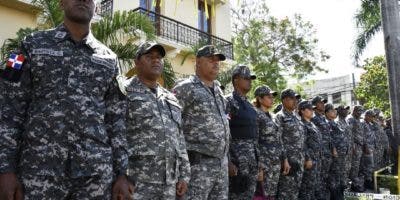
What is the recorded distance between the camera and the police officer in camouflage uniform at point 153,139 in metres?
3.16

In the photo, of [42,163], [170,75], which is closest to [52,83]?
[42,163]

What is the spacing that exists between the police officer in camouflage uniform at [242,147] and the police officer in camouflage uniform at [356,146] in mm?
4618

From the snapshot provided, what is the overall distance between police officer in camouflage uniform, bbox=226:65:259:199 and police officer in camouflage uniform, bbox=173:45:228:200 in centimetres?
50

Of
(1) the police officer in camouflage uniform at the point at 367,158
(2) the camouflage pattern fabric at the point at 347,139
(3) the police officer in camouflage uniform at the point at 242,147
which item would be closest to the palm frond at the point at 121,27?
(3) the police officer in camouflage uniform at the point at 242,147

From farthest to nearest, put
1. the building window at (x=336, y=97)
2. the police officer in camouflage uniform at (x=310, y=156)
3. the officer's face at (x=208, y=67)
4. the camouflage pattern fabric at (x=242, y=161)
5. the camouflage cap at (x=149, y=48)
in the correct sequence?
1. the building window at (x=336, y=97)
2. the police officer in camouflage uniform at (x=310, y=156)
3. the camouflage pattern fabric at (x=242, y=161)
4. the officer's face at (x=208, y=67)
5. the camouflage cap at (x=149, y=48)

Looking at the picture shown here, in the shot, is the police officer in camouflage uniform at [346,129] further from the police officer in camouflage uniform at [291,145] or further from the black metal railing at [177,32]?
the black metal railing at [177,32]

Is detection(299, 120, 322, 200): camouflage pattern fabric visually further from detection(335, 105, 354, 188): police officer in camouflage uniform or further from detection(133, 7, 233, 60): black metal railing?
detection(133, 7, 233, 60): black metal railing

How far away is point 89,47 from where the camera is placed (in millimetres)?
2332

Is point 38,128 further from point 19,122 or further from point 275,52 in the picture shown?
point 275,52

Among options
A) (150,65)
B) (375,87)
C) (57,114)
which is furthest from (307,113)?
(375,87)

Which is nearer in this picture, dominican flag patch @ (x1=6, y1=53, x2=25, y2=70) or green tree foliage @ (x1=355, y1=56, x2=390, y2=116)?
dominican flag patch @ (x1=6, y1=53, x2=25, y2=70)

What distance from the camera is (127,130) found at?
3.26 meters

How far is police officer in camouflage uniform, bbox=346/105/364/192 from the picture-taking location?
8.59m

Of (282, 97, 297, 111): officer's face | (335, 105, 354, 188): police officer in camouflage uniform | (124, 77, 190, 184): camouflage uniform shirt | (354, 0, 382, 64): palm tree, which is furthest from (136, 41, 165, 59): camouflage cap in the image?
(354, 0, 382, 64): palm tree
